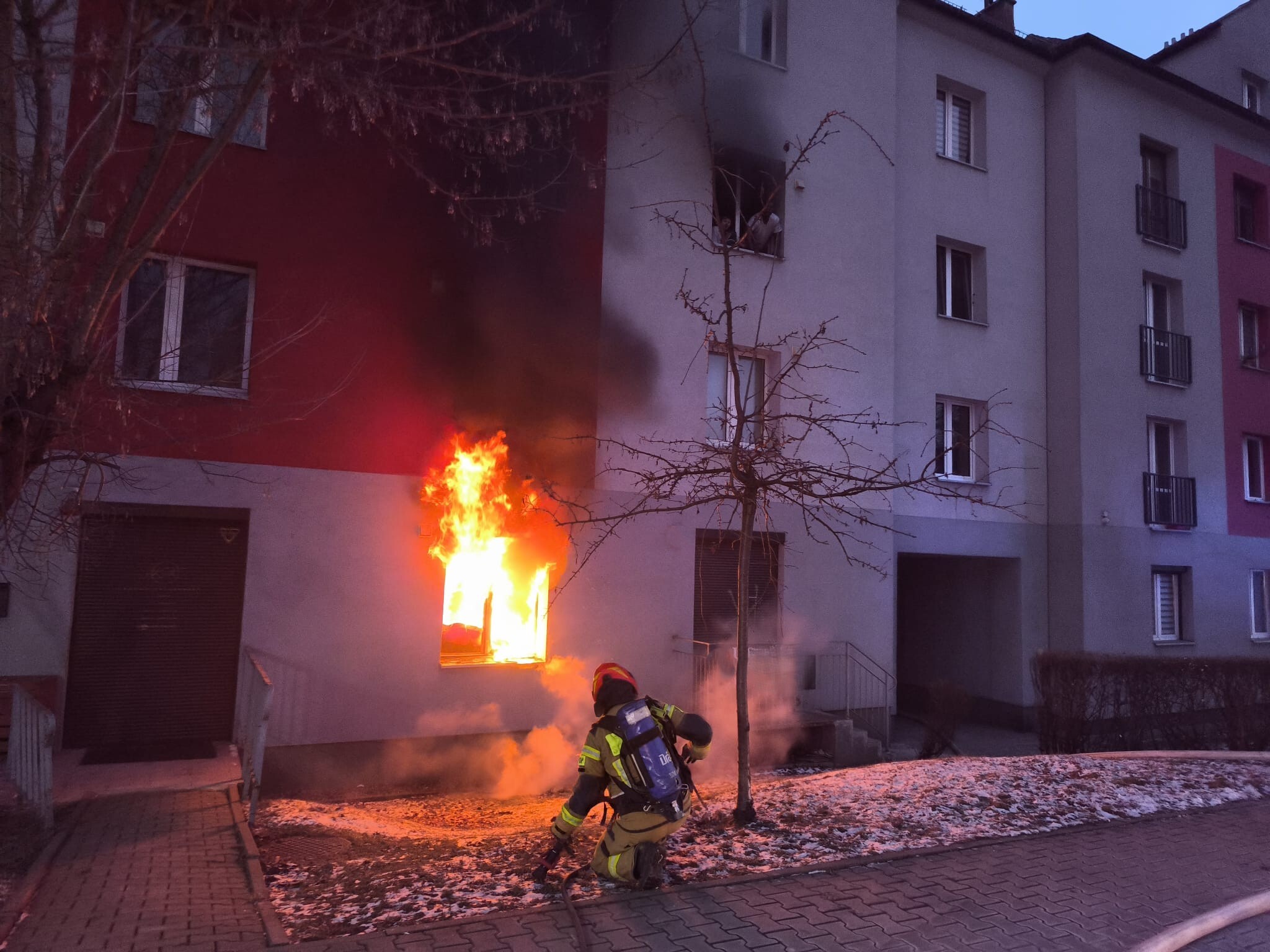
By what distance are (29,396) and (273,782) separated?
193 inches

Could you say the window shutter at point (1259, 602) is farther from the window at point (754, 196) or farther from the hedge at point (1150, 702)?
the window at point (754, 196)

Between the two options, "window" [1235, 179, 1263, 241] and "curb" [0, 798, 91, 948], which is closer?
"curb" [0, 798, 91, 948]

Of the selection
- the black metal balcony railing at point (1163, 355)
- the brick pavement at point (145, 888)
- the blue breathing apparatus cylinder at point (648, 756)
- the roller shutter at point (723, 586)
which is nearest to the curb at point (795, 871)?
the blue breathing apparatus cylinder at point (648, 756)

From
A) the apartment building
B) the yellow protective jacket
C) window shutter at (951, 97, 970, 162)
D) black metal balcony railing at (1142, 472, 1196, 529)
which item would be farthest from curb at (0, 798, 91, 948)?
black metal balcony railing at (1142, 472, 1196, 529)

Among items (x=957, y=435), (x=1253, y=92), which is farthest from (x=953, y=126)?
(x=1253, y=92)

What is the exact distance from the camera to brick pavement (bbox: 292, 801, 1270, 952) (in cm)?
421

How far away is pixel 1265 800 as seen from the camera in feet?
25.0

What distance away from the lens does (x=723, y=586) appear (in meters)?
11.5

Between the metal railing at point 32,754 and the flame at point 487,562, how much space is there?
12.4ft

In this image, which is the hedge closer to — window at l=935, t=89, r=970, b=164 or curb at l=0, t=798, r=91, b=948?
window at l=935, t=89, r=970, b=164

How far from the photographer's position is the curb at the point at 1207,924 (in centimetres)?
439

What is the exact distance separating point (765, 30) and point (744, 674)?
1036 centimetres

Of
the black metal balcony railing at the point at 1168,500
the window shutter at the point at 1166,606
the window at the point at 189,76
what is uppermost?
the window at the point at 189,76

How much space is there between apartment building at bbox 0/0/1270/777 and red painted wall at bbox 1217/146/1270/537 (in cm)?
10
